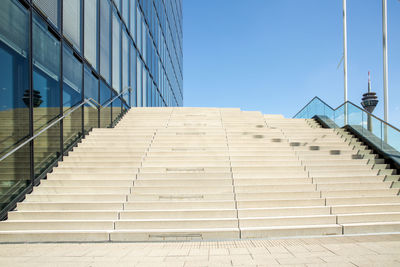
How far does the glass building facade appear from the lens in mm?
5266

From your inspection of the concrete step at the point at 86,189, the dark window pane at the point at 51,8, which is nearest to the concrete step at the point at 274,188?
the concrete step at the point at 86,189

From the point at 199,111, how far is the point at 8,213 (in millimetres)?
9836

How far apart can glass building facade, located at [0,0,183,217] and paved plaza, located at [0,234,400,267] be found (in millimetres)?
1748

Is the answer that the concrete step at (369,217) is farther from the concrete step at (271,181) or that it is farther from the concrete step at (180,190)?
the concrete step at (180,190)

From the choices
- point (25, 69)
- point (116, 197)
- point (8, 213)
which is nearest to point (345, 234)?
point (116, 197)

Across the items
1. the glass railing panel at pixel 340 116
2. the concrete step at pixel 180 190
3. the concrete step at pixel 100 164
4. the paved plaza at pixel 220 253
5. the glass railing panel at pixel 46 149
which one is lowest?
the paved plaza at pixel 220 253

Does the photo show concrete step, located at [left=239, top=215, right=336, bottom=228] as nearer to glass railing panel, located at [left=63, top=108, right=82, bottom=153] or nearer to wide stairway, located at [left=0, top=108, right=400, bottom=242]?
wide stairway, located at [left=0, top=108, right=400, bottom=242]

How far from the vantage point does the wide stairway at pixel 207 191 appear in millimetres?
5078

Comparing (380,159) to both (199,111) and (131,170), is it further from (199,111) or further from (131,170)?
(199,111)

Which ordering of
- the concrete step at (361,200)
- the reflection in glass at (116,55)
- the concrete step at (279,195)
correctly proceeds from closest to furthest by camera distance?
the concrete step at (361,200) < the concrete step at (279,195) < the reflection in glass at (116,55)

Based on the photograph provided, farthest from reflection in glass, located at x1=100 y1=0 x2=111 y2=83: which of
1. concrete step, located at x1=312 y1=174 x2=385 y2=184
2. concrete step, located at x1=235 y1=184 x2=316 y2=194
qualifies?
concrete step, located at x1=312 y1=174 x2=385 y2=184

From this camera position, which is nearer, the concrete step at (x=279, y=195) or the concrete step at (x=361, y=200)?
the concrete step at (x=361, y=200)

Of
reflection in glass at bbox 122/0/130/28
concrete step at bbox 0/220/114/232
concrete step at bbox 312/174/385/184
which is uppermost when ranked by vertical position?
reflection in glass at bbox 122/0/130/28

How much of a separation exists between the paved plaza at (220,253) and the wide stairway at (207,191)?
0.93ft
